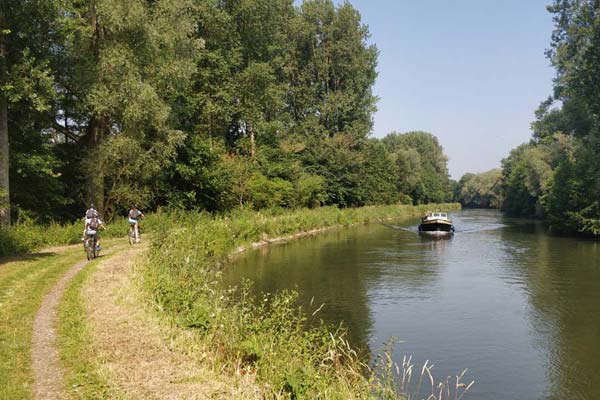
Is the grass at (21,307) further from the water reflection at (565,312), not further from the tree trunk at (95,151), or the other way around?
the water reflection at (565,312)

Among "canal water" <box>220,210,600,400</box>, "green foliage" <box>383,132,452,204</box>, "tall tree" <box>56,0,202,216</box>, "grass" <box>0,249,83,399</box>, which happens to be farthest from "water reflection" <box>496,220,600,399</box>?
"green foliage" <box>383,132,452,204</box>

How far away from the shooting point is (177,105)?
37531 mm

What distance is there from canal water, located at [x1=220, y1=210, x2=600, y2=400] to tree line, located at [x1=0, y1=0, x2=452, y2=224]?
949 cm

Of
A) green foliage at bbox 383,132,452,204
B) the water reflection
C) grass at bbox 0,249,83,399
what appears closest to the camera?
grass at bbox 0,249,83,399

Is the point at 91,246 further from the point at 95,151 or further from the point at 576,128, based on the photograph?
the point at 576,128

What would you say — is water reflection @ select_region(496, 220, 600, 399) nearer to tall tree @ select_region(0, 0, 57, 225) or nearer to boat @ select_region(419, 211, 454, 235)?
boat @ select_region(419, 211, 454, 235)

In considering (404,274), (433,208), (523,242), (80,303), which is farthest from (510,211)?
(80,303)

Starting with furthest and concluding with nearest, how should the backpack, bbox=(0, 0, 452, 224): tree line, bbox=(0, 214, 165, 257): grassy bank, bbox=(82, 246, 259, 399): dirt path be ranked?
1. bbox=(0, 0, 452, 224): tree line
2. bbox=(0, 214, 165, 257): grassy bank
3. the backpack
4. bbox=(82, 246, 259, 399): dirt path

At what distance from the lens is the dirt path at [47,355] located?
7633 mm

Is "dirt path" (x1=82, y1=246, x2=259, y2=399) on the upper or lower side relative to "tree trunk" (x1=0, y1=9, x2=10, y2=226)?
lower

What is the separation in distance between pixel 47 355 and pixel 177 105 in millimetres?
30557

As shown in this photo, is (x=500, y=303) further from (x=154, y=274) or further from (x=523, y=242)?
(x=523, y=242)

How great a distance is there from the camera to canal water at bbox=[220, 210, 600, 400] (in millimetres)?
13602

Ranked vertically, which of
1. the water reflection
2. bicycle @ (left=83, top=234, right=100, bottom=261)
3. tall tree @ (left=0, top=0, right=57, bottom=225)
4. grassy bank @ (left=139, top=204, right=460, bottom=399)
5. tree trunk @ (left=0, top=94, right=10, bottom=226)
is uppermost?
tall tree @ (left=0, top=0, right=57, bottom=225)
